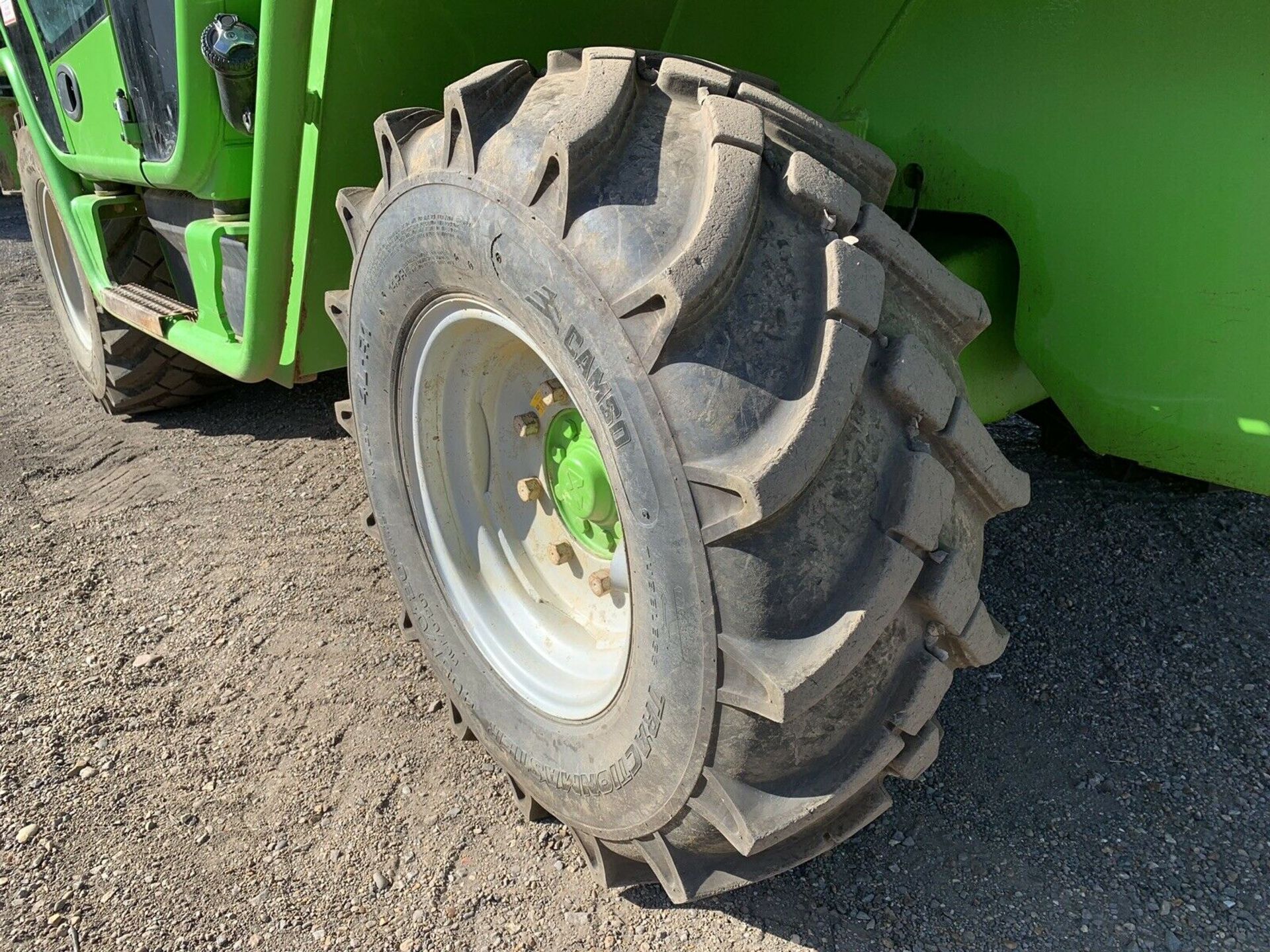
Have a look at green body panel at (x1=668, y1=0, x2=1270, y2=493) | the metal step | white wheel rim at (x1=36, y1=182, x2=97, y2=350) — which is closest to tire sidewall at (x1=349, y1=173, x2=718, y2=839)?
green body panel at (x1=668, y1=0, x2=1270, y2=493)

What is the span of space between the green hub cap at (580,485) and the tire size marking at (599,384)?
33 centimetres

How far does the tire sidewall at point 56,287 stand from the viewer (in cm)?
368

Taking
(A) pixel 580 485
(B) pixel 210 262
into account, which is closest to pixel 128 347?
(B) pixel 210 262

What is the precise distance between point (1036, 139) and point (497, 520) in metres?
1.28

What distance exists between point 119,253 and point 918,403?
10.3 feet

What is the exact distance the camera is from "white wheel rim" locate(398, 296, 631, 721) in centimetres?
178

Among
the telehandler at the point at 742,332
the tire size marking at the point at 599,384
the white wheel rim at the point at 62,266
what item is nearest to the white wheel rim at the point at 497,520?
the telehandler at the point at 742,332

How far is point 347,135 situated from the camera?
1.96m

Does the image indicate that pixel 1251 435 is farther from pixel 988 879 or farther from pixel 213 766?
pixel 213 766

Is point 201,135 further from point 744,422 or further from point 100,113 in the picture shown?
point 744,422

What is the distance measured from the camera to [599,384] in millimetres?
1296

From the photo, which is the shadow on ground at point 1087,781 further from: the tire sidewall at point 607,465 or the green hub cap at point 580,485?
the green hub cap at point 580,485

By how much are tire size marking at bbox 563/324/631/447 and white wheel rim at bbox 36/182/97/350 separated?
3606 millimetres

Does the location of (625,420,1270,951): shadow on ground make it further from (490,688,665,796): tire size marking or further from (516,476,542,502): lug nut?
(516,476,542,502): lug nut
